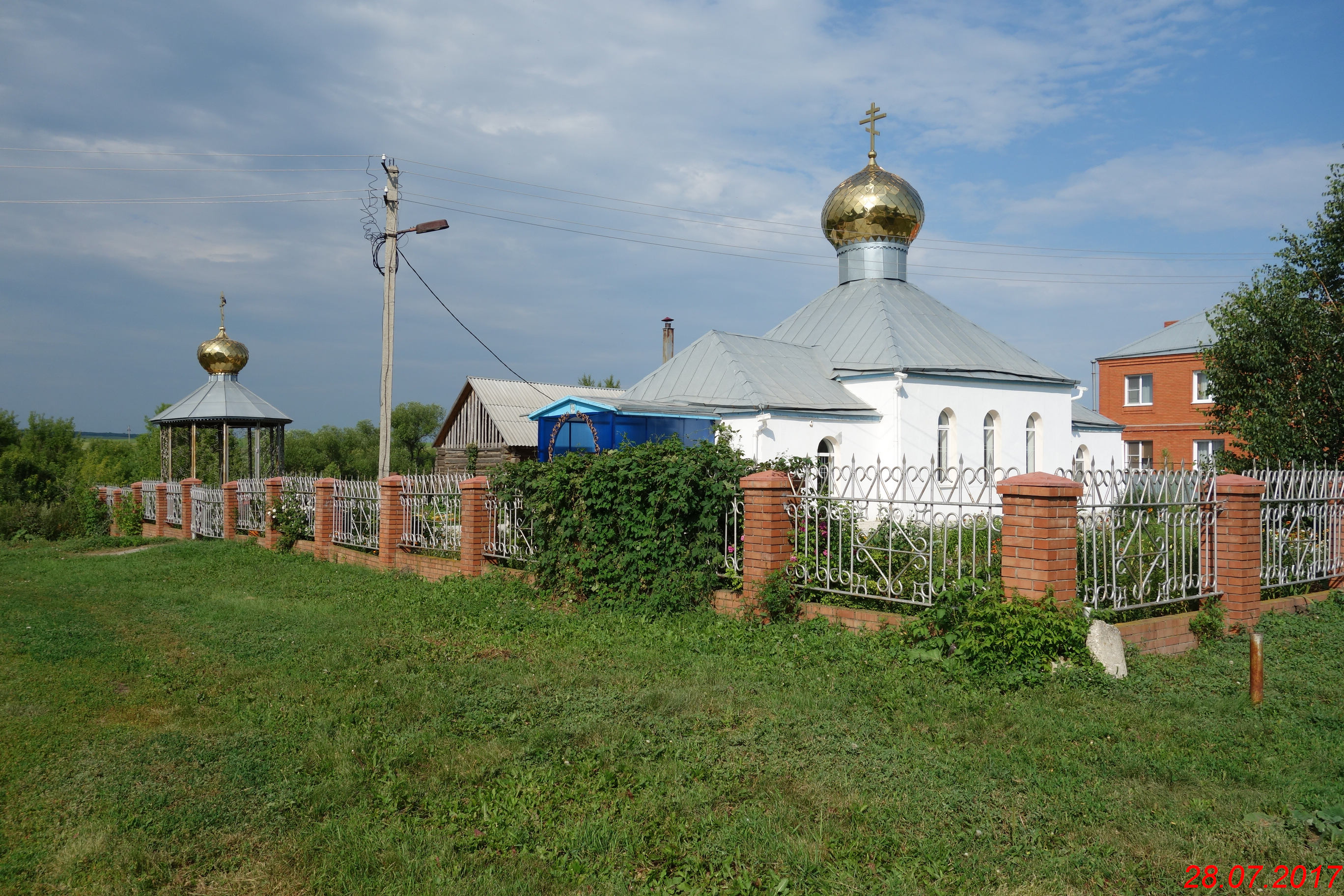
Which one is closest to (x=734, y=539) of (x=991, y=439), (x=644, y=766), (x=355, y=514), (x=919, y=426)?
Result: (x=644, y=766)

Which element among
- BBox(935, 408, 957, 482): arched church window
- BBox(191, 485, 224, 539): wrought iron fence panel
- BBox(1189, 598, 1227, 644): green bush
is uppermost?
BBox(935, 408, 957, 482): arched church window

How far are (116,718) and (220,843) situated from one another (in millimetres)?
2274

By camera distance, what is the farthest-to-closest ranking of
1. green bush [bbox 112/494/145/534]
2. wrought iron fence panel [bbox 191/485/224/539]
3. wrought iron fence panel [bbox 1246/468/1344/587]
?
green bush [bbox 112/494/145/534]
wrought iron fence panel [bbox 191/485/224/539]
wrought iron fence panel [bbox 1246/468/1344/587]

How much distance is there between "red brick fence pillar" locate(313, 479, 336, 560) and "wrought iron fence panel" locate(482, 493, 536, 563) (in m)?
4.30

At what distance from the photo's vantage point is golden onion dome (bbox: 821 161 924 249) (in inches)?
864

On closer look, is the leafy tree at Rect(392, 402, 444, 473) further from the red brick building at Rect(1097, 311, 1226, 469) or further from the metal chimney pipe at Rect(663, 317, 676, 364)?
the red brick building at Rect(1097, 311, 1226, 469)

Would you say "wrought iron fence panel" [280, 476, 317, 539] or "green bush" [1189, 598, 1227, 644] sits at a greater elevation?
"wrought iron fence panel" [280, 476, 317, 539]

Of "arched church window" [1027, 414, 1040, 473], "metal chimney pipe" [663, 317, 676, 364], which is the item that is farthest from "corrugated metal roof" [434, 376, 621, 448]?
"arched church window" [1027, 414, 1040, 473]

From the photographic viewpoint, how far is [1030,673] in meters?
5.61

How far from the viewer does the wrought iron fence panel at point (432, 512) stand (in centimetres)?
1147

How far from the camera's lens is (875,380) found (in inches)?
706

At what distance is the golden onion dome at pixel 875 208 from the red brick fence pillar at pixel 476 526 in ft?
49.0

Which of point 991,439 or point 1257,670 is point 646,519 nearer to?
point 1257,670

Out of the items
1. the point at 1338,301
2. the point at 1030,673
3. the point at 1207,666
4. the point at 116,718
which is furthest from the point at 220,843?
the point at 1338,301
